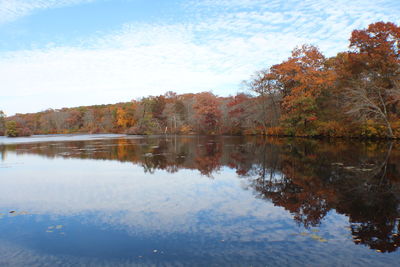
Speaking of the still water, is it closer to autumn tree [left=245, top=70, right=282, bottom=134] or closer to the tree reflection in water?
the tree reflection in water

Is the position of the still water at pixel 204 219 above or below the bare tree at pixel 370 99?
below

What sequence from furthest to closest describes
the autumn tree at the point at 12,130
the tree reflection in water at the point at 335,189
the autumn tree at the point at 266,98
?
the autumn tree at the point at 12,130
the autumn tree at the point at 266,98
the tree reflection in water at the point at 335,189

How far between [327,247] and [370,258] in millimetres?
632

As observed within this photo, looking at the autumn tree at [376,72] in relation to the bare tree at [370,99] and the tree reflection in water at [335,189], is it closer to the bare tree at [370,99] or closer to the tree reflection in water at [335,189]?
the bare tree at [370,99]

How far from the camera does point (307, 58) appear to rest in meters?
33.2

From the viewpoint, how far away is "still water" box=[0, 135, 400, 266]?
440 cm

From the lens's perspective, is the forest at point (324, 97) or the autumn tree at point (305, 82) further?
the autumn tree at point (305, 82)

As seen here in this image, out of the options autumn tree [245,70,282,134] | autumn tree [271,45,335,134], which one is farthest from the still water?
autumn tree [245,70,282,134]

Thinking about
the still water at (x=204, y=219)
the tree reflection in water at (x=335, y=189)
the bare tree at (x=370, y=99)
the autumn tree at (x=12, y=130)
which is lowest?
the still water at (x=204, y=219)

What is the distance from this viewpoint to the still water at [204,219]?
440cm

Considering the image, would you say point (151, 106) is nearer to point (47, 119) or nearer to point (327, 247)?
point (47, 119)

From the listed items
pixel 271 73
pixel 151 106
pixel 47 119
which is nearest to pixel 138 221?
pixel 271 73

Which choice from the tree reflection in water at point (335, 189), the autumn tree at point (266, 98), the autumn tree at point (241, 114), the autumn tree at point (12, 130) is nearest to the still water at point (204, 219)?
the tree reflection in water at point (335, 189)

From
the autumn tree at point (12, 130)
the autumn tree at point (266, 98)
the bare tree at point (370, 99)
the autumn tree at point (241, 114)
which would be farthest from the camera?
the autumn tree at point (12, 130)
